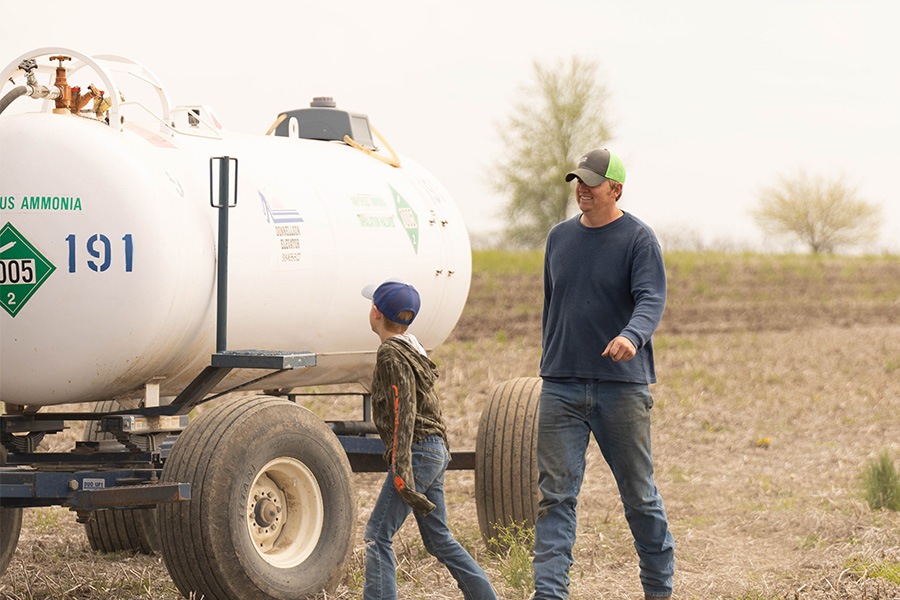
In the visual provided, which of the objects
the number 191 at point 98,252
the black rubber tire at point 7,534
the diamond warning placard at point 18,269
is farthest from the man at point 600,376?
the black rubber tire at point 7,534

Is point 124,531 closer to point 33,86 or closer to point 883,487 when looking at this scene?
point 33,86

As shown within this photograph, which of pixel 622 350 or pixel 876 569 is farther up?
pixel 622 350

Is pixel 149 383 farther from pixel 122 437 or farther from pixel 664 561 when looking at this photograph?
pixel 664 561

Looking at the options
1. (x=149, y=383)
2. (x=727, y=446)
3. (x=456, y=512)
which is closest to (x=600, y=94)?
(x=727, y=446)

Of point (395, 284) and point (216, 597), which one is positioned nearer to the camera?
point (395, 284)

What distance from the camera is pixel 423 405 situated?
4.98m

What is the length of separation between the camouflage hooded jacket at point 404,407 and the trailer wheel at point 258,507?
105 cm

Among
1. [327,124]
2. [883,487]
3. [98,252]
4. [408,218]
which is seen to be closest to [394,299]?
[98,252]

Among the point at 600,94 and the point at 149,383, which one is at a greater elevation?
the point at 600,94

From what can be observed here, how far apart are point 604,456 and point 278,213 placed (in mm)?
2386

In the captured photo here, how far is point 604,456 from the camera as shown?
5137 mm

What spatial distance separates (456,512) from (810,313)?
17825mm

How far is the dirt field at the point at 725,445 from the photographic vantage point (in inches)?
254

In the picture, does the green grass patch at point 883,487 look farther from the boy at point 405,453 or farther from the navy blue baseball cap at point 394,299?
the navy blue baseball cap at point 394,299
